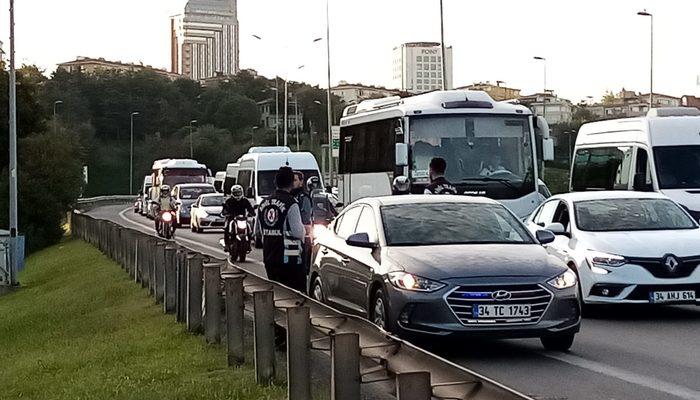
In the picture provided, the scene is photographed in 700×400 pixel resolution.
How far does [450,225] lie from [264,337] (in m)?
2.86

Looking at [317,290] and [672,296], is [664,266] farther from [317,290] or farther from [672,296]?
[317,290]

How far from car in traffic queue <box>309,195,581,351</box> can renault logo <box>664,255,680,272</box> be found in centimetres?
200

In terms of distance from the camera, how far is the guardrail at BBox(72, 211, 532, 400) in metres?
5.54

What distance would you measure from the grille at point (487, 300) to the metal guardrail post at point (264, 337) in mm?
1622

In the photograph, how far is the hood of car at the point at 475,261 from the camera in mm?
10500

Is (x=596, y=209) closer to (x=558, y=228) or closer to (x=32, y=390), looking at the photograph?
(x=558, y=228)

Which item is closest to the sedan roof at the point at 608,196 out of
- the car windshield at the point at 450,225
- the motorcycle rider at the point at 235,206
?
the car windshield at the point at 450,225

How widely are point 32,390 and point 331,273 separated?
3.46m

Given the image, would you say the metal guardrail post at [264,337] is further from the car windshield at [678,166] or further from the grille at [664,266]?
the car windshield at [678,166]

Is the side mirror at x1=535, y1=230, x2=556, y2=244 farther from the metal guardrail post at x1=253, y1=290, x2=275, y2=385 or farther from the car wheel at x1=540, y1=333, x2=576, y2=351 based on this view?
the metal guardrail post at x1=253, y1=290, x2=275, y2=385

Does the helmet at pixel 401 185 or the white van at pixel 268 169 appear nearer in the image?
the helmet at pixel 401 185

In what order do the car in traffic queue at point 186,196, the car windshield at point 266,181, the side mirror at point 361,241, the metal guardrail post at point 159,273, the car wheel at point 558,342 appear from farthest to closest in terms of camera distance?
the car in traffic queue at point 186,196
the car windshield at point 266,181
the metal guardrail post at point 159,273
the side mirror at point 361,241
the car wheel at point 558,342

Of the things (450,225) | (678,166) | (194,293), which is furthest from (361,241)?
(678,166)

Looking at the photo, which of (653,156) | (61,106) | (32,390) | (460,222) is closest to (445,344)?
(460,222)
